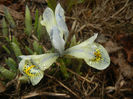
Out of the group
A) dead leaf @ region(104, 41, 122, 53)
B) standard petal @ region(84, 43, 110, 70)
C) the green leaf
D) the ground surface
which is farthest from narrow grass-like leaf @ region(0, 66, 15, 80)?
dead leaf @ region(104, 41, 122, 53)

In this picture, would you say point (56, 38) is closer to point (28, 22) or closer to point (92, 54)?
point (92, 54)

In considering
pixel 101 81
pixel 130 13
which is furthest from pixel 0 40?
pixel 130 13

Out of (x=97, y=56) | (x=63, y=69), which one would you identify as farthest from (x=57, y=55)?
(x=97, y=56)

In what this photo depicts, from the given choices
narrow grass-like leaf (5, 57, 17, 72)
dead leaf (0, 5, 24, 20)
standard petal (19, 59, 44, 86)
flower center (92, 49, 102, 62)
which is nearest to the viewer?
standard petal (19, 59, 44, 86)

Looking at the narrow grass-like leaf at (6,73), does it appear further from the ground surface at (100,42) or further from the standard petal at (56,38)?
the standard petal at (56,38)

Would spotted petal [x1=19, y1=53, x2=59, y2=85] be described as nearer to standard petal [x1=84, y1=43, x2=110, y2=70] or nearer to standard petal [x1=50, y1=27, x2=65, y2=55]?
standard petal [x1=50, y1=27, x2=65, y2=55]

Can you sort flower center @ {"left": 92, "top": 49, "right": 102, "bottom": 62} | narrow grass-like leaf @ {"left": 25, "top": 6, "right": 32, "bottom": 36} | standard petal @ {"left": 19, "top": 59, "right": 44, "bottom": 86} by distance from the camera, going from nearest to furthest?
standard petal @ {"left": 19, "top": 59, "right": 44, "bottom": 86}
flower center @ {"left": 92, "top": 49, "right": 102, "bottom": 62}
narrow grass-like leaf @ {"left": 25, "top": 6, "right": 32, "bottom": 36}

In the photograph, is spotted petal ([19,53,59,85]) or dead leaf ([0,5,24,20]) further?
dead leaf ([0,5,24,20])

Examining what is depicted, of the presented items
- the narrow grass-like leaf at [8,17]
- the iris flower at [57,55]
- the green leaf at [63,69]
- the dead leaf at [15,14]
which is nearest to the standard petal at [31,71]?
the iris flower at [57,55]
